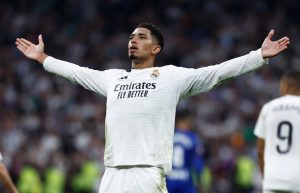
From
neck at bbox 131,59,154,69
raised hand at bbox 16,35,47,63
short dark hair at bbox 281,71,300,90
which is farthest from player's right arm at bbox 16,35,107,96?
short dark hair at bbox 281,71,300,90

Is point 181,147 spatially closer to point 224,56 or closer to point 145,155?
point 145,155

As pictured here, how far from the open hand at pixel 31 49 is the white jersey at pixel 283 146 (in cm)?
206

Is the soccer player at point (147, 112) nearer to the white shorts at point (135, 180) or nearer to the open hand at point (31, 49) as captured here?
the white shorts at point (135, 180)

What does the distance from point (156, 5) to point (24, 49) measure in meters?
14.5

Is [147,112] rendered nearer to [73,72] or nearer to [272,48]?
[73,72]

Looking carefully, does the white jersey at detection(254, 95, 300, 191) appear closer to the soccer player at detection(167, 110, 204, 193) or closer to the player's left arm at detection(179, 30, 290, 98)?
the player's left arm at detection(179, 30, 290, 98)

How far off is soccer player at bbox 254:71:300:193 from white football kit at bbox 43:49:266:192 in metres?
1.42

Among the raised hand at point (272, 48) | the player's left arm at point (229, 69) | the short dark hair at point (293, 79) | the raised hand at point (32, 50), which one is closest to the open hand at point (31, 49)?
the raised hand at point (32, 50)

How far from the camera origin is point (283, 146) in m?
7.77

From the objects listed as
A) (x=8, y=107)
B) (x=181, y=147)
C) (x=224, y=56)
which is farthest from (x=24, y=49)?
(x=224, y=56)

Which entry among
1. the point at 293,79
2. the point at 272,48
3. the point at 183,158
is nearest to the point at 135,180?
the point at 272,48

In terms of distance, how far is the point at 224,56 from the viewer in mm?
19938

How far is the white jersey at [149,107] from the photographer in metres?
6.44

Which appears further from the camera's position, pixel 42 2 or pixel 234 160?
pixel 42 2
